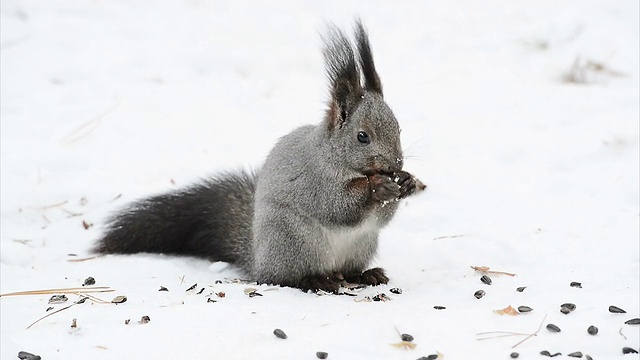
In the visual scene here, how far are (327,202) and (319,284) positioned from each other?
286 mm

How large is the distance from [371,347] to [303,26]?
365 centimetres

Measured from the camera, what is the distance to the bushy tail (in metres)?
3.34

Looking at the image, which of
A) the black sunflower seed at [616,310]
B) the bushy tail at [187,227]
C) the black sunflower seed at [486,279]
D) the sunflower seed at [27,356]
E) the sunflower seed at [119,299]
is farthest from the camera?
the bushy tail at [187,227]

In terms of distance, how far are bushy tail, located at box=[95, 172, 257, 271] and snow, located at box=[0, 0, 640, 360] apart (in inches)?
2.9

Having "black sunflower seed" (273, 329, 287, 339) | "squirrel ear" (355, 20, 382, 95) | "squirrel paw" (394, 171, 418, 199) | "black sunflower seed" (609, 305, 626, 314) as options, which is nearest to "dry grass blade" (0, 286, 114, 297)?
"black sunflower seed" (273, 329, 287, 339)

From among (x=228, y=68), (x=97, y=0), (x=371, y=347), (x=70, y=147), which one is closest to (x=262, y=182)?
(x=371, y=347)

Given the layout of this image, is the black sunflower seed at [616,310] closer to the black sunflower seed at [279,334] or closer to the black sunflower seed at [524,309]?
the black sunflower seed at [524,309]

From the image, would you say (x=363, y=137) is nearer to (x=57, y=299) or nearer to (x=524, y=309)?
(x=524, y=309)

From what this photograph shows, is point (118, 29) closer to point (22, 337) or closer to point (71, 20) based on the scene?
point (71, 20)

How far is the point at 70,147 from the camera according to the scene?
4.25 meters

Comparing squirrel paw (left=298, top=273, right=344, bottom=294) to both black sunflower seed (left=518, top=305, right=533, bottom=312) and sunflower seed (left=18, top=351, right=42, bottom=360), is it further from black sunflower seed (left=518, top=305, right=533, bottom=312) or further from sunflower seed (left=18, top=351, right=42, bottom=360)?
sunflower seed (left=18, top=351, right=42, bottom=360)

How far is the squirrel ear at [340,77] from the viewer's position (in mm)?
2865

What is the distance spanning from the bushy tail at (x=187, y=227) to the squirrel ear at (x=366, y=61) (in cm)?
73

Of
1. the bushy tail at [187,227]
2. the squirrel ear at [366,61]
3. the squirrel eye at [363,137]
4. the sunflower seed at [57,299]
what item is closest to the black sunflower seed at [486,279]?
the squirrel eye at [363,137]
